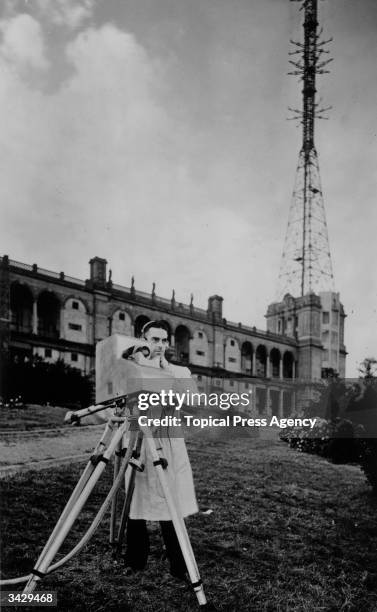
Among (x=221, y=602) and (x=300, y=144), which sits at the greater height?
(x=300, y=144)

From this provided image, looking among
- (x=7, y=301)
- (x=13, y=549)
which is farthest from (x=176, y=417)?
(x=7, y=301)

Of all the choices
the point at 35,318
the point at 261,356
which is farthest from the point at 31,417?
the point at 35,318

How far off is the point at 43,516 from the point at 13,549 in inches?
15.0

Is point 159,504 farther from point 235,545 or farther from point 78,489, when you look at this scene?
point 235,545

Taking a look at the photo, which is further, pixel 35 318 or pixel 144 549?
pixel 35 318

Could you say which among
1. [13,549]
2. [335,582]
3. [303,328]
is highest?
[303,328]

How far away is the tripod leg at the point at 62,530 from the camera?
2.42 meters

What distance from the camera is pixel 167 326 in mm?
4047

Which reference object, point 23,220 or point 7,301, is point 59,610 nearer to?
point 23,220

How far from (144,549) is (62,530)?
0.71m

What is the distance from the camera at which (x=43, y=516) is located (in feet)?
10.6

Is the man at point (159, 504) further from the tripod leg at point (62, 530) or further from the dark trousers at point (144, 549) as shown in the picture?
the tripod leg at point (62, 530)

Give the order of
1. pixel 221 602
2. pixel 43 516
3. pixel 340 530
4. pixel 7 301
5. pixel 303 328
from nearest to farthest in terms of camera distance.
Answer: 1. pixel 221 602
2. pixel 43 516
3. pixel 340 530
4. pixel 7 301
5. pixel 303 328

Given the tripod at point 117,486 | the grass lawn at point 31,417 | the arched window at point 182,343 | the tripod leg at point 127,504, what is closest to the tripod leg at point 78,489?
the tripod at point 117,486
